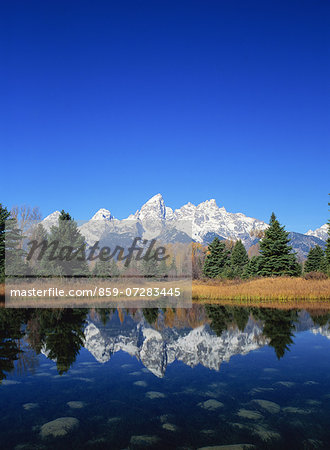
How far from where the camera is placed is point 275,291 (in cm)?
2817

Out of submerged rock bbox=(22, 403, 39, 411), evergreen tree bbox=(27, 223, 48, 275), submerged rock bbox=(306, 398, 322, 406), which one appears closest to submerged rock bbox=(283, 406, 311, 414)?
Result: submerged rock bbox=(306, 398, 322, 406)

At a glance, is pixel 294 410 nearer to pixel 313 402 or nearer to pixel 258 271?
pixel 313 402

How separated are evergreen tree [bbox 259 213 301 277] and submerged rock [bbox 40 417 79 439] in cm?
3815

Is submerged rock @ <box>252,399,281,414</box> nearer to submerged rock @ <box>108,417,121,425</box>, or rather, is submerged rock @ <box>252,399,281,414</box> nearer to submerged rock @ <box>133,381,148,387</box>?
submerged rock @ <box>133,381,148,387</box>

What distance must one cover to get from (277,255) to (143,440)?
4023 cm

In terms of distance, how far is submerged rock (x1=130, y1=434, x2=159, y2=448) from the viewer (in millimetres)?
5203

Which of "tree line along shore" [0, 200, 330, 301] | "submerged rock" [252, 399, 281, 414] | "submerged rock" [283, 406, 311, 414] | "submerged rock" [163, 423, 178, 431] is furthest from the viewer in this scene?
"tree line along shore" [0, 200, 330, 301]

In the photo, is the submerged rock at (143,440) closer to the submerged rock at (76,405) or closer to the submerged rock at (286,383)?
the submerged rock at (76,405)

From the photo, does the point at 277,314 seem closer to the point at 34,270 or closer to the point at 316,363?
the point at 316,363

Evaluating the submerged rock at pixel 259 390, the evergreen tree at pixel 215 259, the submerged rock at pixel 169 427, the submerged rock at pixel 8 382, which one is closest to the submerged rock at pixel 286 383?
the submerged rock at pixel 259 390

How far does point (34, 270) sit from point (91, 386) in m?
35.7

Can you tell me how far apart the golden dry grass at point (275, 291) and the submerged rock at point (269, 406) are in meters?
22.1

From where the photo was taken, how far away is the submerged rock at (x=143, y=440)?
17.1 feet

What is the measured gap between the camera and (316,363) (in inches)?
402
